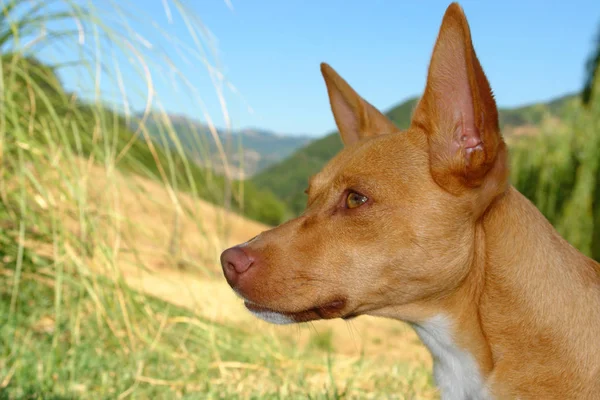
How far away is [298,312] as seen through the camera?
248 cm

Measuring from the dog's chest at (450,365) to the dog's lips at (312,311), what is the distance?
37 cm

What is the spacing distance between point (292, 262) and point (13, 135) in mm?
2809

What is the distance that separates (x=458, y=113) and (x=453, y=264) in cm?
53

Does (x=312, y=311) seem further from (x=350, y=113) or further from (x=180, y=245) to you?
(x=180, y=245)

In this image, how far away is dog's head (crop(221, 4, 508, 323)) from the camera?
95.0 inches

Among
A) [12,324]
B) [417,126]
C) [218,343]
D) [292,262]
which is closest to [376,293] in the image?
[292,262]

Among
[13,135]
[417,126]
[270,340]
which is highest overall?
[417,126]

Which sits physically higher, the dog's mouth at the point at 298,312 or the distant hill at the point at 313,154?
the dog's mouth at the point at 298,312

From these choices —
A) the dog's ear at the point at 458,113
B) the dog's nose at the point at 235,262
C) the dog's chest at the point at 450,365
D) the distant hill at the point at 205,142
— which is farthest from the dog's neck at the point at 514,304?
the distant hill at the point at 205,142

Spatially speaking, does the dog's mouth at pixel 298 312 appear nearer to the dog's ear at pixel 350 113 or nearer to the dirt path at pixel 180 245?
the dirt path at pixel 180 245

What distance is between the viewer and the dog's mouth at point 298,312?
248 centimetres

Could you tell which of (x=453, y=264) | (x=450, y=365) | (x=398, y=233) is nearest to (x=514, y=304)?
(x=453, y=264)

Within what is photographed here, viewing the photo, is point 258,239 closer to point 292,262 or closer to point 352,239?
point 292,262

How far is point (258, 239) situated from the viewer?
2.48 metres
